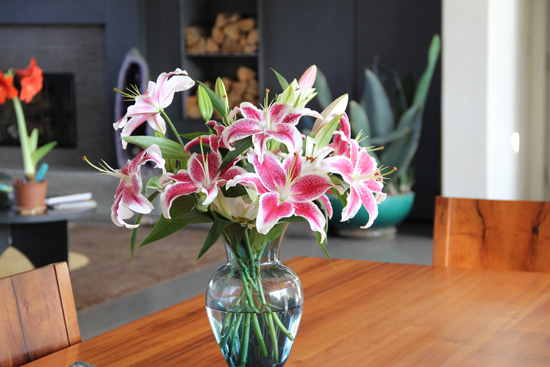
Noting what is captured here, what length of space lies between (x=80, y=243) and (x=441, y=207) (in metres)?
3.97

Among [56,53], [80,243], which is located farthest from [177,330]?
[56,53]

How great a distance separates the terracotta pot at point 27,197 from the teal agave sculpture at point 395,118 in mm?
2218

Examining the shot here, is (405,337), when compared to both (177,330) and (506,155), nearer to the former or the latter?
(177,330)

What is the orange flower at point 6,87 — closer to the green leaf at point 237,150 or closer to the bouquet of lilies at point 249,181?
the bouquet of lilies at point 249,181

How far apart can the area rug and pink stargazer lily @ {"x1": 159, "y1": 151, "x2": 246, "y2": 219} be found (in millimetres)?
2725

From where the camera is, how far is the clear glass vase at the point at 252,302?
3.25 feet

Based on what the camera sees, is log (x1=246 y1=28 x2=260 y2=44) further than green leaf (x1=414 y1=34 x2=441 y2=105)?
Yes

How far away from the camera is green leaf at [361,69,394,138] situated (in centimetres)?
524

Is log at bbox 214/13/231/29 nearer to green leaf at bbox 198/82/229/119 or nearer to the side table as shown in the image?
the side table

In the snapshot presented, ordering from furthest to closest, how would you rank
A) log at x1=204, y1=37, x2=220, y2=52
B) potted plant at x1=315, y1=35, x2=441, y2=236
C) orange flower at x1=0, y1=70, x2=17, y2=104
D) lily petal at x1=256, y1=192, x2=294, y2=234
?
log at x1=204, y1=37, x2=220, y2=52 < potted plant at x1=315, y1=35, x2=441, y2=236 < orange flower at x1=0, y1=70, x2=17, y2=104 < lily petal at x1=256, y1=192, x2=294, y2=234

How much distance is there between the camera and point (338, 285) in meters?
1.55

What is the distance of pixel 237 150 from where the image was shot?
0.95m

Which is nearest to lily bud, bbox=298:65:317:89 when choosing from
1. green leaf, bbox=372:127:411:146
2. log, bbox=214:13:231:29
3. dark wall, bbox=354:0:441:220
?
green leaf, bbox=372:127:411:146

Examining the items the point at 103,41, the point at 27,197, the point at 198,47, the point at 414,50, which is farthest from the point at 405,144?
the point at 103,41
